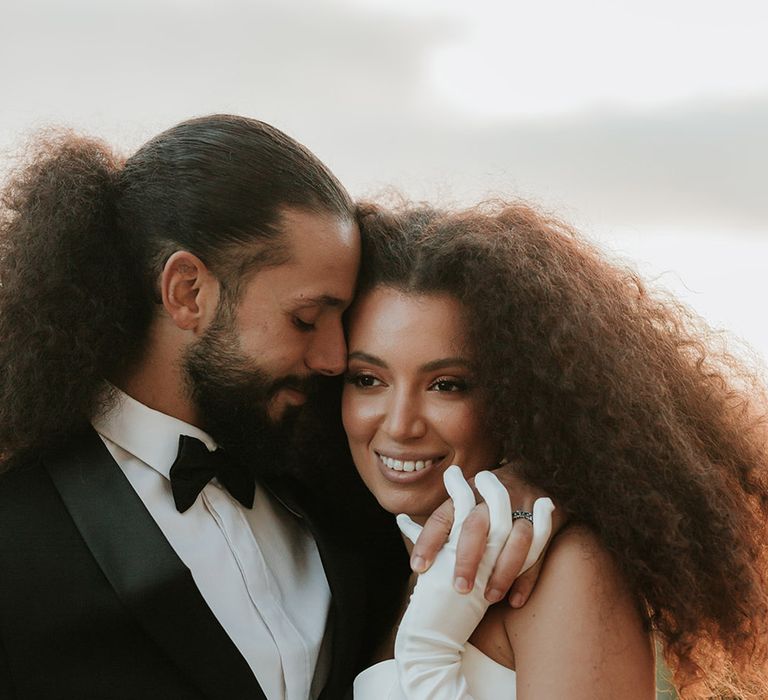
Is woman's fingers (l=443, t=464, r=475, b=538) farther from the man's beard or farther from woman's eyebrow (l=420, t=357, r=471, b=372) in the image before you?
the man's beard

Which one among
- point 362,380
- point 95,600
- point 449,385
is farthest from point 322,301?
point 95,600

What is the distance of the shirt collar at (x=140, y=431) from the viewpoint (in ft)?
7.59

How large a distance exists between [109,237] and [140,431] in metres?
0.48

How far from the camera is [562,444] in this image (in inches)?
88.7

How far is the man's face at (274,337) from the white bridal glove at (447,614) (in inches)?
24.2

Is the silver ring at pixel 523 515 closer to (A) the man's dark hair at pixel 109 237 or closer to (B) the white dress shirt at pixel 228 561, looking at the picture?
(B) the white dress shirt at pixel 228 561

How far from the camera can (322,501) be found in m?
2.81

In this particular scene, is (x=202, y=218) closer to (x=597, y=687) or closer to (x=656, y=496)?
(x=656, y=496)

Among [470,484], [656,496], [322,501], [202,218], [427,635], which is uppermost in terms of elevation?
[202,218]

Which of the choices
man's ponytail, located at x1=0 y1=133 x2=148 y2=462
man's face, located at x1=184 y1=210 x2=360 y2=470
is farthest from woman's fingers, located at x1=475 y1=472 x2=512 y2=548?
man's ponytail, located at x1=0 y1=133 x2=148 y2=462

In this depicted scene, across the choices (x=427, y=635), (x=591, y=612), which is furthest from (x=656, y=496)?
(x=427, y=635)

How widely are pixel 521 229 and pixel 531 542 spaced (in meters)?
0.82

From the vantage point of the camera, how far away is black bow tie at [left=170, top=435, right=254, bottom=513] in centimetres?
231

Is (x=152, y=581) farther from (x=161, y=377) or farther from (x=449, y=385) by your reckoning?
(x=449, y=385)
